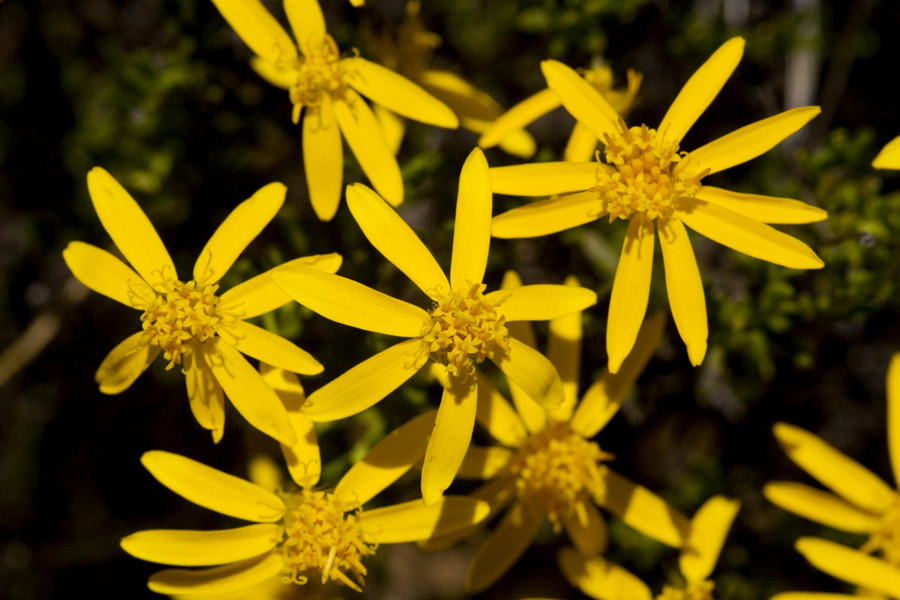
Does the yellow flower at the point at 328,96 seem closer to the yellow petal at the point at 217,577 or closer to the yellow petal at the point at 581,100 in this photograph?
the yellow petal at the point at 581,100

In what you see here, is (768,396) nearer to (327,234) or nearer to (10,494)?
(327,234)

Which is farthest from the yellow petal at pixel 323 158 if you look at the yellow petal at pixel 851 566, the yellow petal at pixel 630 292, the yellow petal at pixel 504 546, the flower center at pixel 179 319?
the yellow petal at pixel 851 566

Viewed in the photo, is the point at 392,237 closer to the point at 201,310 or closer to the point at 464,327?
the point at 464,327

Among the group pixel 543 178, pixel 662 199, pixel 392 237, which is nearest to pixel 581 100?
pixel 543 178

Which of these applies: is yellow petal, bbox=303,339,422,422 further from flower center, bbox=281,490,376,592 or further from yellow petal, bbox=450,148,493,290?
flower center, bbox=281,490,376,592

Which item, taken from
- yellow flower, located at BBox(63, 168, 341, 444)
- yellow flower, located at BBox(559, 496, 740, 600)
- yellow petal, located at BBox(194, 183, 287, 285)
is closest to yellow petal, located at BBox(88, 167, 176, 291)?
yellow flower, located at BBox(63, 168, 341, 444)
